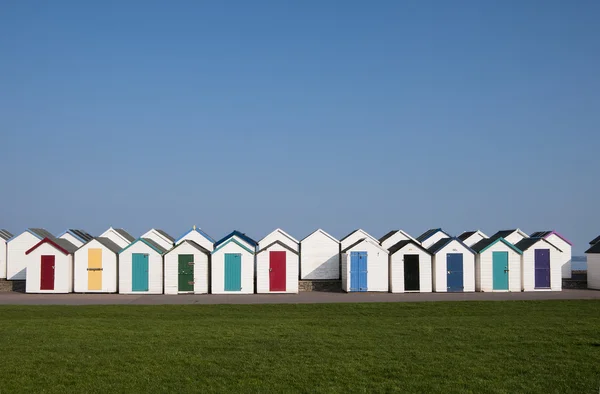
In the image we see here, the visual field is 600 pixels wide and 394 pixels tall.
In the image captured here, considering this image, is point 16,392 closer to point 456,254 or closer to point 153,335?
point 153,335

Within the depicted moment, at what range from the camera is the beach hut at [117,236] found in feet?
147

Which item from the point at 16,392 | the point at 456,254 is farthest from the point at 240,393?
the point at 456,254

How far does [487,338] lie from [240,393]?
9.01m

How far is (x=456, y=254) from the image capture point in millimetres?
37062

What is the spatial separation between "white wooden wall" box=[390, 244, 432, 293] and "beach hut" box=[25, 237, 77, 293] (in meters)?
18.4

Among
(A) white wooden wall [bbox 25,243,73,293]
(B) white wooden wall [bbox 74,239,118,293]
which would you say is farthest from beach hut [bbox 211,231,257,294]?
(A) white wooden wall [bbox 25,243,73,293]

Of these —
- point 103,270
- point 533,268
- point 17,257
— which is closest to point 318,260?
point 533,268

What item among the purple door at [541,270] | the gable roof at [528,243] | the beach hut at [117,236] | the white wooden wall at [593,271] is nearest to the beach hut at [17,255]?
the beach hut at [117,236]

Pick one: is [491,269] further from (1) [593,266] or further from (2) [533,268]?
(1) [593,266]

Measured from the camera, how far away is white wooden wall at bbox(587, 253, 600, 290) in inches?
1553

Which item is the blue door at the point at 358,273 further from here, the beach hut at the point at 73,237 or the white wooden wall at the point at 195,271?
the beach hut at the point at 73,237

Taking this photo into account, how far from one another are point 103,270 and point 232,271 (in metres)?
7.34

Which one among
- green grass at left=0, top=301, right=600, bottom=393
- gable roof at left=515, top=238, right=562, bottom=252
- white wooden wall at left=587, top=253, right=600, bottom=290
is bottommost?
green grass at left=0, top=301, right=600, bottom=393

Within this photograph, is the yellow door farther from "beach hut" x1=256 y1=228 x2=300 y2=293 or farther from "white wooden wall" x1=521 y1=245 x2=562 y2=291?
"white wooden wall" x1=521 y1=245 x2=562 y2=291
